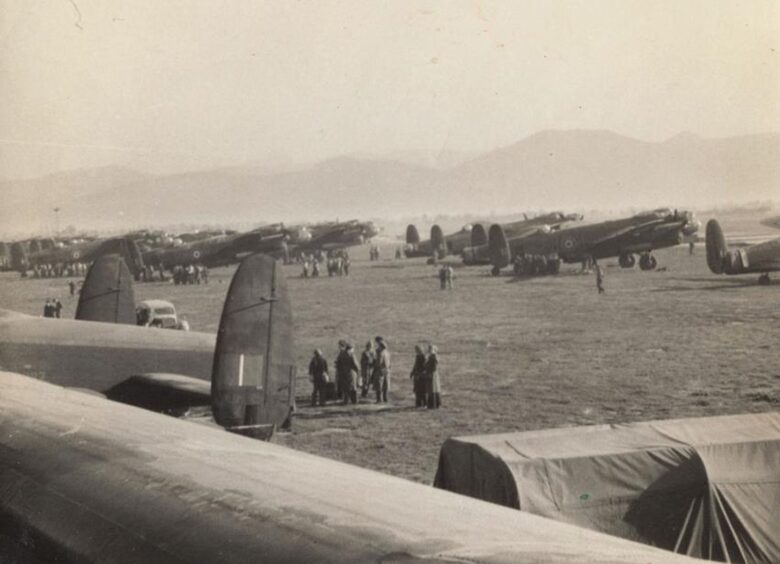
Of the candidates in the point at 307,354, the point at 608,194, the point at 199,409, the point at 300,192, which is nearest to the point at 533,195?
the point at 608,194

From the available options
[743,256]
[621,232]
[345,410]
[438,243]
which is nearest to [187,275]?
[438,243]

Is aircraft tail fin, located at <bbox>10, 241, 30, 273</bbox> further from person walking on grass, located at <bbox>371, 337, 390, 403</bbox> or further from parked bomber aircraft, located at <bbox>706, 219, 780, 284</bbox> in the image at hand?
person walking on grass, located at <bbox>371, 337, 390, 403</bbox>

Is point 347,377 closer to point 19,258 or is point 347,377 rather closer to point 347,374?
point 347,374

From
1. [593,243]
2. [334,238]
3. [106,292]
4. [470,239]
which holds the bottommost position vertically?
[106,292]

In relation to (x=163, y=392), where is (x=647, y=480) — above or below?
below

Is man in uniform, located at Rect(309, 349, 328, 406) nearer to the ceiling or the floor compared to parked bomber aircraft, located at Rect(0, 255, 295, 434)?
nearer to the floor

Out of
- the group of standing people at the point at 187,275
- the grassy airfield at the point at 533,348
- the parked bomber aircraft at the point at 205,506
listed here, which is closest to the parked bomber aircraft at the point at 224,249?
the group of standing people at the point at 187,275

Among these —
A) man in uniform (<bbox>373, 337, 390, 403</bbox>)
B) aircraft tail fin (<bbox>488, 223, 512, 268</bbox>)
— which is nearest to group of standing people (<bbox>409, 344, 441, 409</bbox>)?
man in uniform (<bbox>373, 337, 390, 403</bbox>)
